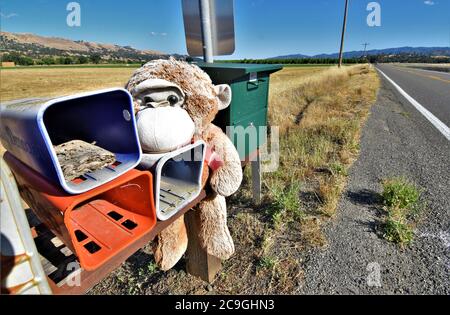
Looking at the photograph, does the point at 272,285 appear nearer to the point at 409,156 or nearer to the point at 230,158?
the point at 230,158

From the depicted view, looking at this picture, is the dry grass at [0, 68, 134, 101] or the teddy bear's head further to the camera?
the dry grass at [0, 68, 134, 101]

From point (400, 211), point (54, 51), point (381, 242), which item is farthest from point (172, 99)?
point (54, 51)

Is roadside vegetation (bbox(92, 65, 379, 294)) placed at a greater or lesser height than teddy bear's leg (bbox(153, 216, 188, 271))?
lesser

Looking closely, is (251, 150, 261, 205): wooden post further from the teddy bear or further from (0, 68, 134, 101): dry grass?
(0, 68, 134, 101): dry grass

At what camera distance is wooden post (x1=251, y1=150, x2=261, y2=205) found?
8.32 feet

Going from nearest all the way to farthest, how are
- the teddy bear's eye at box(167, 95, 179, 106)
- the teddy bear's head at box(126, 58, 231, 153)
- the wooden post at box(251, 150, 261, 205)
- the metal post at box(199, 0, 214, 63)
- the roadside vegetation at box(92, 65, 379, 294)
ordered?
the teddy bear's head at box(126, 58, 231, 153) < the teddy bear's eye at box(167, 95, 179, 106) < the metal post at box(199, 0, 214, 63) < the roadside vegetation at box(92, 65, 379, 294) < the wooden post at box(251, 150, 261, 205)

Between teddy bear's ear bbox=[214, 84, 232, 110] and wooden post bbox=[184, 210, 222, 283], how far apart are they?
0.73 metres

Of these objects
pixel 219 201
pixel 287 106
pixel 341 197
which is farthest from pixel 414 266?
pixel 287 106

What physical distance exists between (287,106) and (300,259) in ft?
22.2

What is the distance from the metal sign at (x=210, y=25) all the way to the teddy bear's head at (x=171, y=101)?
0.83 metres

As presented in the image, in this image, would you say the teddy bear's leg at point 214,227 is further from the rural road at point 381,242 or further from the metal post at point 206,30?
the metal post at point 206,30


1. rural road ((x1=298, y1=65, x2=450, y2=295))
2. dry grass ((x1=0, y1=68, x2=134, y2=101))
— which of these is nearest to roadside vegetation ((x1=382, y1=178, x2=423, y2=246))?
rural road ((x1=298, y1=65, x2=450, y2=295))

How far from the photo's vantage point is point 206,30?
2002 millimetres

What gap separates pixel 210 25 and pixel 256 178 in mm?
1537
